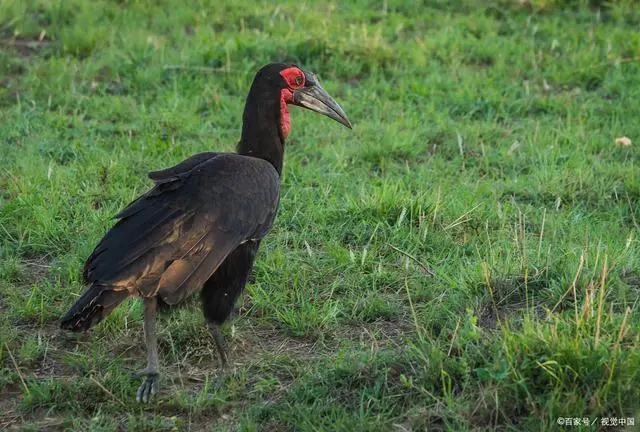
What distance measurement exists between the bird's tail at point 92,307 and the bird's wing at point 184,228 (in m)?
0.03

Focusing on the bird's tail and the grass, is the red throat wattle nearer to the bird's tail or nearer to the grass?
the grass

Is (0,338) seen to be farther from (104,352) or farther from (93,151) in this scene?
(93,151)

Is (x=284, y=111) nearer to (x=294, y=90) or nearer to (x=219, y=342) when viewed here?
(x=294, y=90)

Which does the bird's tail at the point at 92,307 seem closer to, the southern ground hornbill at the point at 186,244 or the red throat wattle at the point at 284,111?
the southern ground hornbill at the point at 186,244

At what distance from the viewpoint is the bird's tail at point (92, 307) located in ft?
12.1

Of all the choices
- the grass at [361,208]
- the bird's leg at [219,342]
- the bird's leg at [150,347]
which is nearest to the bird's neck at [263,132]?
the grass at [361,208]

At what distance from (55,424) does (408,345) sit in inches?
56.5

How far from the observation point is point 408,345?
13.0ft

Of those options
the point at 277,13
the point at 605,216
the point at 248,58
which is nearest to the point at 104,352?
the point at 605,216

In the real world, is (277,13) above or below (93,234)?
above

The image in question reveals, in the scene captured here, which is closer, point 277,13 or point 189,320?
point 189,320

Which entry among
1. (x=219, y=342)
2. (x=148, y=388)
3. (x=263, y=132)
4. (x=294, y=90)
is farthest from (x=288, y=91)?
(x=148, y=388)

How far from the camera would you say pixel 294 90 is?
480cm

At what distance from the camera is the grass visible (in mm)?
3631
